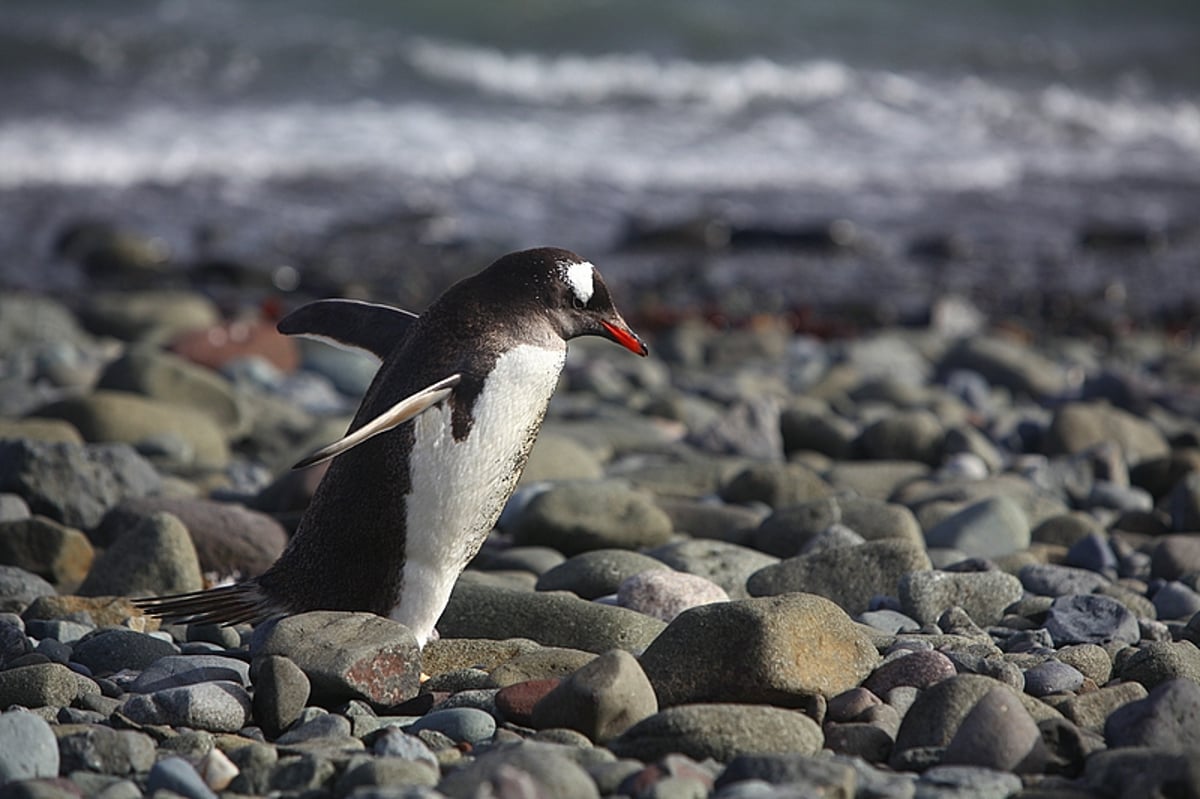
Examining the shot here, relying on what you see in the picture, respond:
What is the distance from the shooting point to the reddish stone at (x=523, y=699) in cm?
350

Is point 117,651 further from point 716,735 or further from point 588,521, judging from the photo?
point 588,521

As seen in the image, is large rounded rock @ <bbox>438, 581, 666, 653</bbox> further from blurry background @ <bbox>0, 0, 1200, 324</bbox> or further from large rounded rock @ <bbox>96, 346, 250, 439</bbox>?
blurry background @ <bbox>0, 0, 1200, 324</bbox>

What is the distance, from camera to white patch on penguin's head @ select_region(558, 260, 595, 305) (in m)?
4.12

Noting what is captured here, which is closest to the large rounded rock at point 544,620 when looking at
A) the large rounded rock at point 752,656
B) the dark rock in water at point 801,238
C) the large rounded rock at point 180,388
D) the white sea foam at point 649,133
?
the large rounded rock at point 752,656

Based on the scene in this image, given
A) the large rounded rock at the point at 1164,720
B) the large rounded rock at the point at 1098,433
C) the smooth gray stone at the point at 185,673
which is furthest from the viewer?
the large rounded rock at the point at 1098,433

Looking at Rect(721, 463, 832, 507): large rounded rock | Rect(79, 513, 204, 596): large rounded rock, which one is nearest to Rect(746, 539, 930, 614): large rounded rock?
Rect(721, 463, 832, 507): large rounded rock

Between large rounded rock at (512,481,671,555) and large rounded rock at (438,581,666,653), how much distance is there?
36.3 inches

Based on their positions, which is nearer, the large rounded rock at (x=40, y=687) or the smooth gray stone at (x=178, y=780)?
the smooth gray stone at (x=178, y=780)

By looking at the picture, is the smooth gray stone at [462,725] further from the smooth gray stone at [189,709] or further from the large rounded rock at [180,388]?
the large rounded rock at [180,388]

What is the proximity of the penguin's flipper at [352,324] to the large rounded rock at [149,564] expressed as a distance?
813 mm

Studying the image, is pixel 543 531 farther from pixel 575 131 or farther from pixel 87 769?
pixel 575 131

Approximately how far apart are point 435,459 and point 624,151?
616 inches

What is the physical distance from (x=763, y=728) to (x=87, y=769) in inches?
57.1

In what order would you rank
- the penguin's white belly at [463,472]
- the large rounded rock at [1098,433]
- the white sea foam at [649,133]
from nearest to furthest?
the penguin's white belly at [463,472] → the large rounded rock at [1098,433] → the white sea foam at [649,133]
